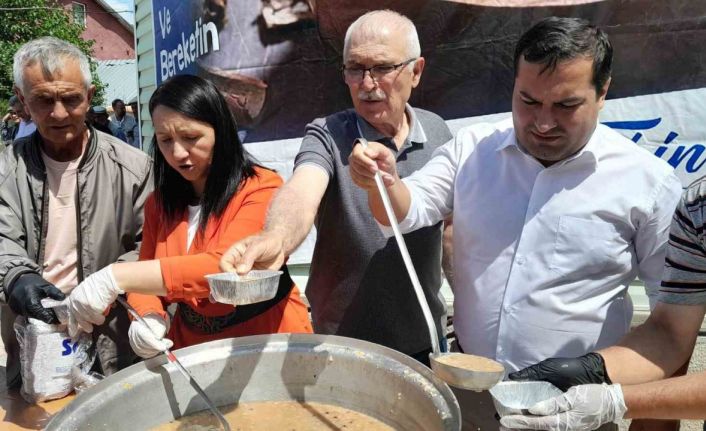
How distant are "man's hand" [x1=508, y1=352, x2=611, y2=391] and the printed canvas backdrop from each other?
202 centimetres

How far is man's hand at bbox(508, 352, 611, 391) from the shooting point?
1094 mm

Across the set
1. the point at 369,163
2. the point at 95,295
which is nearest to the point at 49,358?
the point at 95,295

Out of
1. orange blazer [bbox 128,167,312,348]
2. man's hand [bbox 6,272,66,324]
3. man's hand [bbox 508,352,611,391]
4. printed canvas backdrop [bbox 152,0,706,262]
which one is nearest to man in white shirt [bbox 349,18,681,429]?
man's hand [bbox 508,352,611,391]

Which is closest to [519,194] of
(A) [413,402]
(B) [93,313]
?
(A) [413,402]

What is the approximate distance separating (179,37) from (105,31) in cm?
2667

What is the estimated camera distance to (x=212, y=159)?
1605 millimetres

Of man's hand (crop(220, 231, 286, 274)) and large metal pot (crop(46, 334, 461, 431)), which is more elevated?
man's hand (crop(220, 231, 286, 274))

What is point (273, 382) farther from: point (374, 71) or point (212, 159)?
point (374, 71)

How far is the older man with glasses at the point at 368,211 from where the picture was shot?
5.33 ft

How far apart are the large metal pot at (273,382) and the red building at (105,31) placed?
28759 millimetres

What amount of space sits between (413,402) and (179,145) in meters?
0.93

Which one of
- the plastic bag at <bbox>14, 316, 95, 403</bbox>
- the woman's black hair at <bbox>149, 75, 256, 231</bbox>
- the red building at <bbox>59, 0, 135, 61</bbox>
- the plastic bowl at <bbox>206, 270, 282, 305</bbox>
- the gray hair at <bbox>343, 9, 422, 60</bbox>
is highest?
the red building at <bbox>59, 0, 135, 61</bbox>

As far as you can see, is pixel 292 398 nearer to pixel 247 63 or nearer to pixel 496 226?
pixel 496 226

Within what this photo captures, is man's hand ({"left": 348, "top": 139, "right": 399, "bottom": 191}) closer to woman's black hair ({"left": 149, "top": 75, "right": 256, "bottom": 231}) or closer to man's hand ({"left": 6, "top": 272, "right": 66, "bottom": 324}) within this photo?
woman's black hair ({"left": 149, "top": 75, "right": 256, "bottom": 231})
